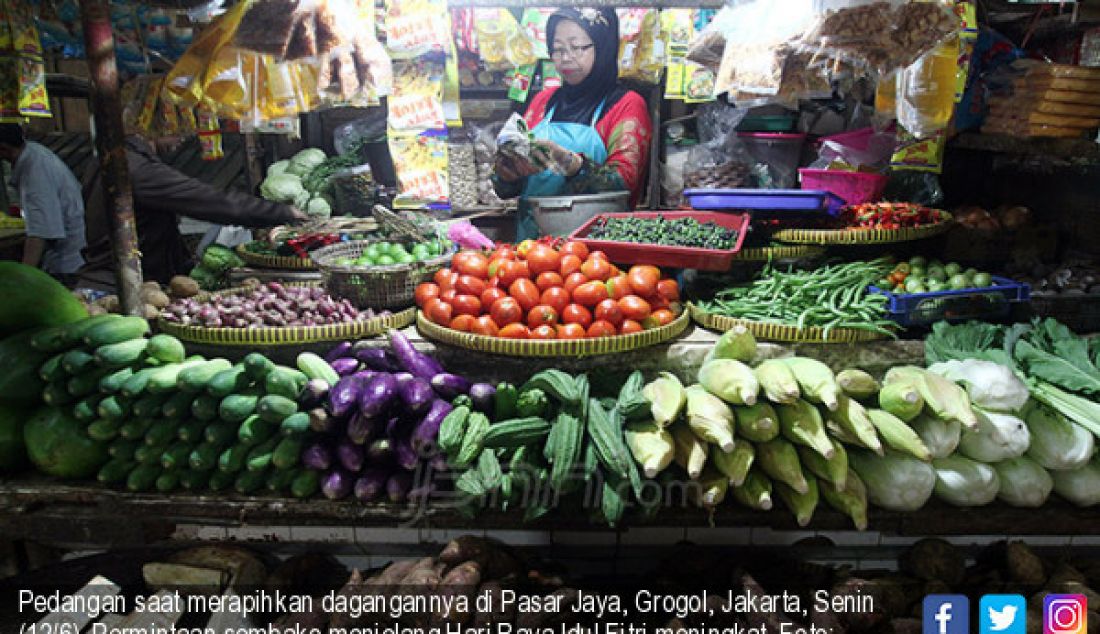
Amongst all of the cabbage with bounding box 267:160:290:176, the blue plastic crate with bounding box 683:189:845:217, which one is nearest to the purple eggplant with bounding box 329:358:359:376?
the blue plastic crate with bounding box 683:189:845:217

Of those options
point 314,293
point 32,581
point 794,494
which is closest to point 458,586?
point 794,494

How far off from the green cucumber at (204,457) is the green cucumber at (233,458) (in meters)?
0.02

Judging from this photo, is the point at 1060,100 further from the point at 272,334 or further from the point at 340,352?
the point at 272,334

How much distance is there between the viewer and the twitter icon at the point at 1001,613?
2139mm

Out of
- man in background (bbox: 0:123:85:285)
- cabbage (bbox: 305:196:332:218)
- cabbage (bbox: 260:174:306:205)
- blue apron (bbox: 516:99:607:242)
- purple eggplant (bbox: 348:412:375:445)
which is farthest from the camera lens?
cabbage (bbox: 260:174:306:205)

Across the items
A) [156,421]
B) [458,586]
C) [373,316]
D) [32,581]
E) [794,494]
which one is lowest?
[32,581]

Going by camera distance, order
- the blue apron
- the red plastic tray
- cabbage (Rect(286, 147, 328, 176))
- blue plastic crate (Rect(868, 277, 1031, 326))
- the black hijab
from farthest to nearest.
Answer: cabbage (Rect(286, 147, 328, 176)) < the black hijab < the blue apron < the red plastic tray < blue plastic crate (Rect(868, 277, 1031, 326))

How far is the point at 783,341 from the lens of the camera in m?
2.75

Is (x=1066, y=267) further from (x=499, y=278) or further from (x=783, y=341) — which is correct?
(x=499, y=278)

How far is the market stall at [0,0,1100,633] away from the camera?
2.19 meters

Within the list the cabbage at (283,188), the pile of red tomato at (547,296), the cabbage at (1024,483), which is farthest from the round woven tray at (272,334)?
the cabbage at (283,188)

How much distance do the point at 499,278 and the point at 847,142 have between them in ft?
8.80

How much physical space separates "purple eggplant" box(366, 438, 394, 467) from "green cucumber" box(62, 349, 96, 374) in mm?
1036

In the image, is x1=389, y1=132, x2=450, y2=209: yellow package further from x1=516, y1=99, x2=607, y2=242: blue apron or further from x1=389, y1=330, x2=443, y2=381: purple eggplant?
x1=389, y1=330, x2=443, y2=381: purple eggplant
